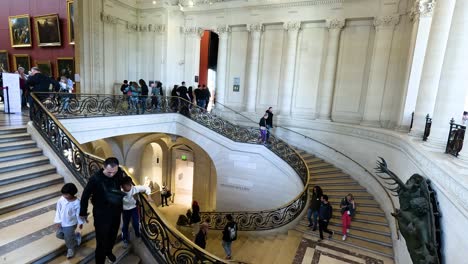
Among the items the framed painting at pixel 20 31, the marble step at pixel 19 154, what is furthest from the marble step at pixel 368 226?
the framed painting at pixel 20 31

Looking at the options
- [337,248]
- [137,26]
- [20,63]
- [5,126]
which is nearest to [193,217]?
[337,248]

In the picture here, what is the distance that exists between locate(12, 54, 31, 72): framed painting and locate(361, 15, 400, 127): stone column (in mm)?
17607

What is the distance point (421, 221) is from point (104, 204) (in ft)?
15.4

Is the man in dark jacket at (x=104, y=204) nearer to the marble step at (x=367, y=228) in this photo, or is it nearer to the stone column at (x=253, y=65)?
the marble step at (x=367, y=228)

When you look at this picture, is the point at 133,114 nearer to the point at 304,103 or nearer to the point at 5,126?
the point at 5,126

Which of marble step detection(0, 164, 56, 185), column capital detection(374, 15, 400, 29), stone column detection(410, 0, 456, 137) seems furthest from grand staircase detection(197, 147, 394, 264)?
column capital detection(374, 15, 400, 29)

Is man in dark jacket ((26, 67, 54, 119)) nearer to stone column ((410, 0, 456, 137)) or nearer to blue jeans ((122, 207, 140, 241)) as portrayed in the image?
blue jeans ((122, 207, 140, 241))

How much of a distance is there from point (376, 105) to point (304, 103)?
303 cm

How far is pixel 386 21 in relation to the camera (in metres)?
9.74

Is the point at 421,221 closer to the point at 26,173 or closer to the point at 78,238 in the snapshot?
the point at 78,238

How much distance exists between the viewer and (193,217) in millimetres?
7984

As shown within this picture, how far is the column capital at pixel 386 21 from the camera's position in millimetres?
9594

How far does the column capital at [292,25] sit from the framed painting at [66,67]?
35.6 feet

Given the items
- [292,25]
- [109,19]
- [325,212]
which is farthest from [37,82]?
[292,25]
